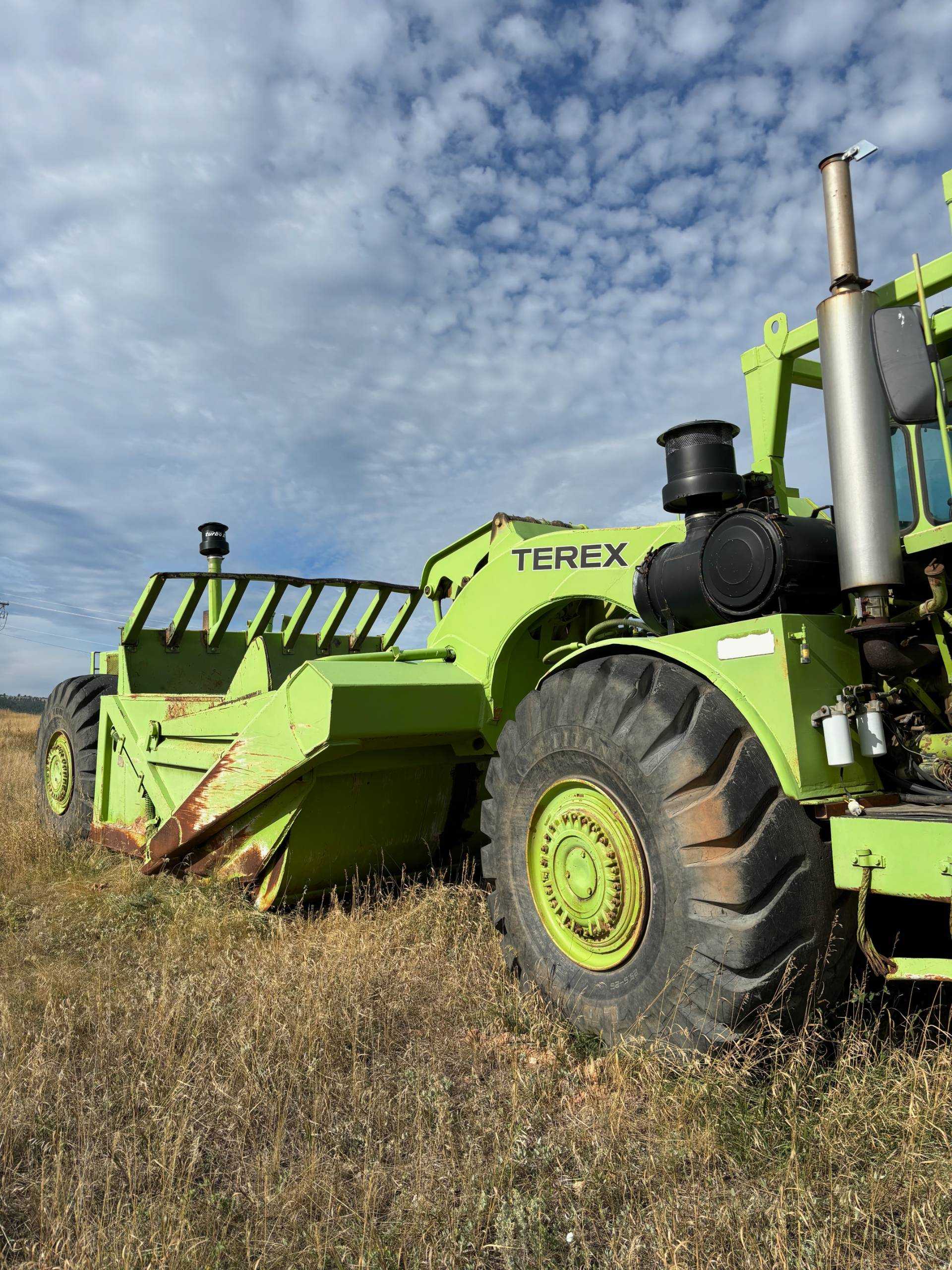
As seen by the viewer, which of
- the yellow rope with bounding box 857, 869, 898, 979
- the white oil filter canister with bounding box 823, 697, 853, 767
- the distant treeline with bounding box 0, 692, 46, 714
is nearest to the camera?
the yellow rope with bounding box 857, 869, 898, 979

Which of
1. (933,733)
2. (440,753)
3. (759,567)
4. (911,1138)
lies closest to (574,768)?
(759,567)

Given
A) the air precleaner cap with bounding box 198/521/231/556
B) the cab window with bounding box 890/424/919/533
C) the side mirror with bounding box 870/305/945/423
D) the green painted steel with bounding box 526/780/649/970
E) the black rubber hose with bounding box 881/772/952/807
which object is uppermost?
the air precleaner cap with bounding box 198/521/231/556

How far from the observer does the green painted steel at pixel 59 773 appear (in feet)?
25.5

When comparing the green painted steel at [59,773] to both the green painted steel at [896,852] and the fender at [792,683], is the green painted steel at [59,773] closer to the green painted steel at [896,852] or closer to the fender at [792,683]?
the fender at [792,683]

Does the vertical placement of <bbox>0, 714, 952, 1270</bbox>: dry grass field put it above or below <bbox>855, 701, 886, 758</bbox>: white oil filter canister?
below

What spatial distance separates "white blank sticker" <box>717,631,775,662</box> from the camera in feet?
9.29

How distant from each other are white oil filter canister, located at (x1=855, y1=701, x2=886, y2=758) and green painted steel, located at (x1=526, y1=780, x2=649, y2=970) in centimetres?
80

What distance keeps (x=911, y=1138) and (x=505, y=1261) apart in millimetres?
1159

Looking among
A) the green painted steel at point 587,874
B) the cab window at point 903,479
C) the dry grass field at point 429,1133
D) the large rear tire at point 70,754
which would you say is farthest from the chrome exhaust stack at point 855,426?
the large rear tire at point 70,754

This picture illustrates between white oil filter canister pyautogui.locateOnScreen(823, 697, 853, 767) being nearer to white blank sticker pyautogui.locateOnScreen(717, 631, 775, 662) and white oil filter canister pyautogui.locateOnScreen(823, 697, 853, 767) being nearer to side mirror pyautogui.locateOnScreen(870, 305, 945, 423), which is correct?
white blank sticker pyautogui.locateOnScreen(717, 631, 775, 662)

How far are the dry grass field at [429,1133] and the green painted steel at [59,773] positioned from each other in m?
4.12

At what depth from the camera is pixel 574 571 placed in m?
4.47

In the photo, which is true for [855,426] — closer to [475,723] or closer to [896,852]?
[896,852]

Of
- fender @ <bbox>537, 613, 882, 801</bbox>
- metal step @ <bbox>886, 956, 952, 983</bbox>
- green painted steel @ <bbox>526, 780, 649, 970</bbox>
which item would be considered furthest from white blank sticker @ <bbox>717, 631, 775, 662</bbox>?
metal step @ <bbox>886, 956, 952, 983</bbox>
